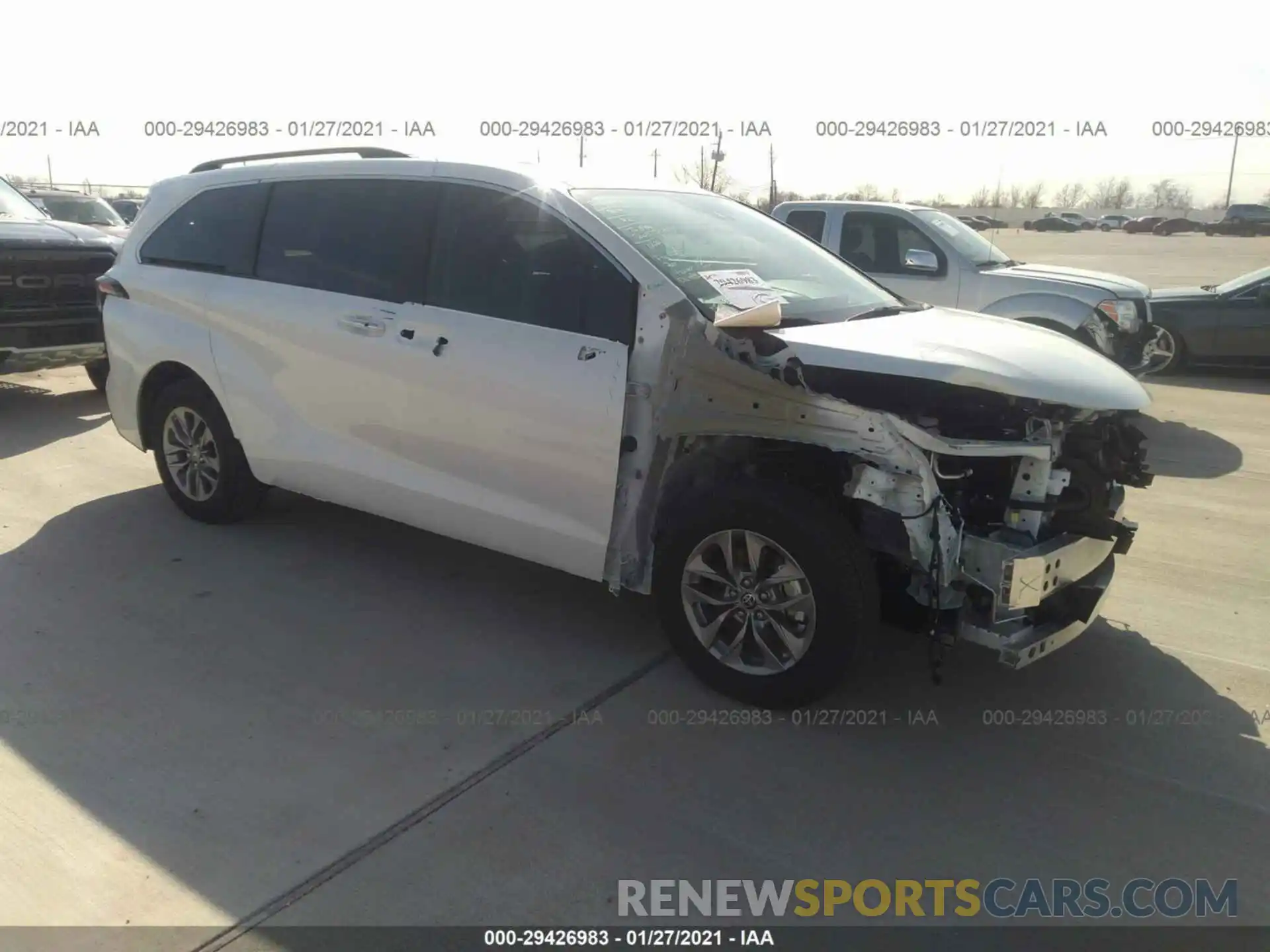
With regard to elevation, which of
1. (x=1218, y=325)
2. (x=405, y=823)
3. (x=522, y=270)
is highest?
(x=522, y=270)

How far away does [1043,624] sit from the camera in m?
3.68

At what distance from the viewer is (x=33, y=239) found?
8328 mm

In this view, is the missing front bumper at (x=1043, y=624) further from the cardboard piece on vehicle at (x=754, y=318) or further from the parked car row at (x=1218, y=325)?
the parked car row at (x=1218, y=325)

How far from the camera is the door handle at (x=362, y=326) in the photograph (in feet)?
15.1

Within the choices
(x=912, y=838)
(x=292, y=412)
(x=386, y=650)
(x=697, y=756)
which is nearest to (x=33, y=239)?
(x=292, y=412)

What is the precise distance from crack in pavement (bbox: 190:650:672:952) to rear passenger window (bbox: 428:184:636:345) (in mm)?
1381

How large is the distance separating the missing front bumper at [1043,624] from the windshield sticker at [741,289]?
1394mm

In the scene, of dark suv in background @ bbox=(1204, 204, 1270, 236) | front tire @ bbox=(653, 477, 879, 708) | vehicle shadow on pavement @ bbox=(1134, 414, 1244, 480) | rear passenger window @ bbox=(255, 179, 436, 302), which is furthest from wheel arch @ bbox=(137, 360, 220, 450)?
dark suv in background @ bbox=(1204, 204, 1270, 236)

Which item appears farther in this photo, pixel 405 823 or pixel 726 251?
pixel 726 251

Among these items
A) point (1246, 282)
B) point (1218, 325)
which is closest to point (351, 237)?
point (1218, 325)

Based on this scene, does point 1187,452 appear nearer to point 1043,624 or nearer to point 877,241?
point 877,241

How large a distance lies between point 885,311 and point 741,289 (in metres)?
→ 0.86

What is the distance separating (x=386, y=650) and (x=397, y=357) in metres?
1.27

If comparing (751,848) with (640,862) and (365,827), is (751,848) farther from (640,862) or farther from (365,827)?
(365,827)
